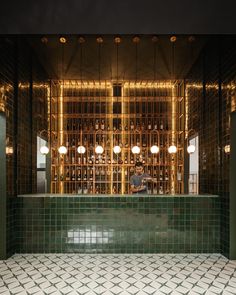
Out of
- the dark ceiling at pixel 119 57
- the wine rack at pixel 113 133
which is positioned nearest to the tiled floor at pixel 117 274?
the wine rack at pixel 113 133

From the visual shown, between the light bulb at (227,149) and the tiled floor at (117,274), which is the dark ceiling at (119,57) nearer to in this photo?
the light bulb at (227,149)

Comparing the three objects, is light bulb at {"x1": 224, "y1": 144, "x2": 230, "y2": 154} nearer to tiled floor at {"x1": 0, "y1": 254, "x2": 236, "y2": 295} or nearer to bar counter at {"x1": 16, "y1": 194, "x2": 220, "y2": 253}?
bar counter at {"x1": 16, "y1": 194, "x2": 220, "y2": 253}

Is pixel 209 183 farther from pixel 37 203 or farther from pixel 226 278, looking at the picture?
pixel 37 203

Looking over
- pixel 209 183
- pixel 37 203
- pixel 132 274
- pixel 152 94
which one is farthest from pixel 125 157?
pixel 132 274

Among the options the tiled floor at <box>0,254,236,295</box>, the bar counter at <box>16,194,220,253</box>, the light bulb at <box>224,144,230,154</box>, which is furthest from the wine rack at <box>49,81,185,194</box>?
the tiled floor at <box>0,254,236,295</box>

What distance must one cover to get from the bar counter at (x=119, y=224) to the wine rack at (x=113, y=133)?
2.57 meters

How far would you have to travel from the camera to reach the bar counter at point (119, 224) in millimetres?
5152

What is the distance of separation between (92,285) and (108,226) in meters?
1.52

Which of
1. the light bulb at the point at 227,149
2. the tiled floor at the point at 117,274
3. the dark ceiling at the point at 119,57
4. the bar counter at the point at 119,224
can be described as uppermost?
the dark ceiling at the point at 119,57

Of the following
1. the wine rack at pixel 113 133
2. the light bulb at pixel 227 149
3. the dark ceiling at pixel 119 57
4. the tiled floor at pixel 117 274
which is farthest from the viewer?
the wine rack at pixel 113 133

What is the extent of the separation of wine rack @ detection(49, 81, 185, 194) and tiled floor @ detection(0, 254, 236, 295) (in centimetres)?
312

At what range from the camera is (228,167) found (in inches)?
192

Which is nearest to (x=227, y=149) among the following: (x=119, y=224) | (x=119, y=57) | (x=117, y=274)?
(x=119, y=224)

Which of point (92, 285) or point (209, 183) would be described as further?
point (209, 183)
